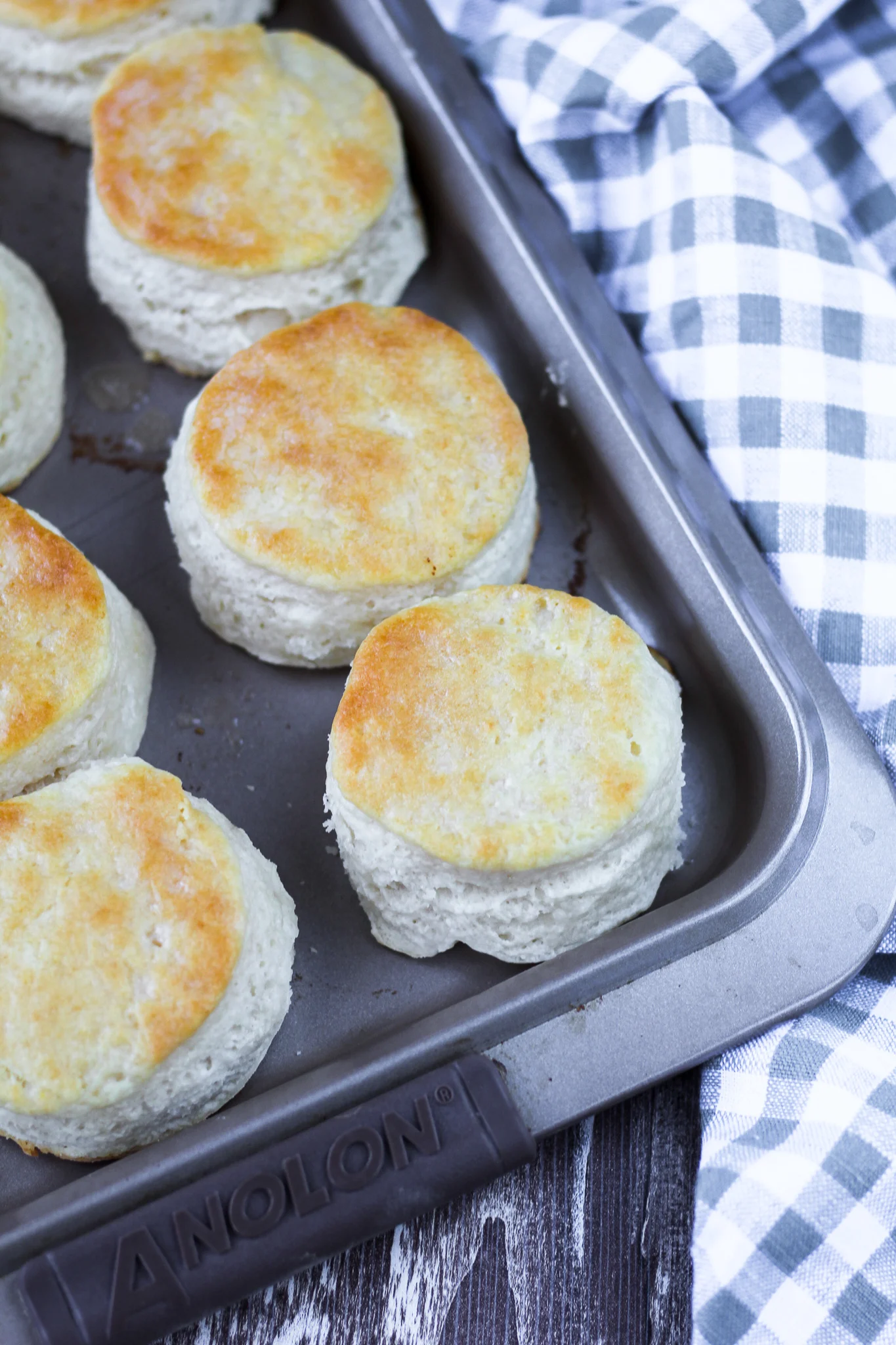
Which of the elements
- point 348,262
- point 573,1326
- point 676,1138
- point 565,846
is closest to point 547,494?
point 348,262

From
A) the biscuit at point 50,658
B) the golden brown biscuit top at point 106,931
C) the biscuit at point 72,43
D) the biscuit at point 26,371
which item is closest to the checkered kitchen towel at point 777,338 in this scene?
the biscuit at point 72,43

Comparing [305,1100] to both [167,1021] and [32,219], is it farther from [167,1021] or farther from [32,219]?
[32,219]

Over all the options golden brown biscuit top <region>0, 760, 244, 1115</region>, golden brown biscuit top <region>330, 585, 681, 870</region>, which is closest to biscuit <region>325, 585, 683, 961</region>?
golden brown biscuit top <region>330, 585, 681, 870</region>

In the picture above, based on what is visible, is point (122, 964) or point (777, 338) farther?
point (777, 338)

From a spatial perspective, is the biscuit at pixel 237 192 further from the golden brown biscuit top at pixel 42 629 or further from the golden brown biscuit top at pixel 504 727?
the golden brown biscuit top at pixel 504 727

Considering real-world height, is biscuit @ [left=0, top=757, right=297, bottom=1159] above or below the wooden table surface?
above

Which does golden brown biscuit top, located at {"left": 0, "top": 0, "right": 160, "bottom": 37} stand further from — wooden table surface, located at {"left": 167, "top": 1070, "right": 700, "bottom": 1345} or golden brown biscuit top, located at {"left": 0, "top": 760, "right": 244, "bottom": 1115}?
wooden table surface, located at {"left": 167, "top": 1070, "right": 700, "bottom": 1345}

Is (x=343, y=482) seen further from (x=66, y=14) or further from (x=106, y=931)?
(x=66, y=14)

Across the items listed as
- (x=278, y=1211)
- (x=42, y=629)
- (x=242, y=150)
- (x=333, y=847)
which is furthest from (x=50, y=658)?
(x=242, y=150)
